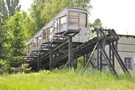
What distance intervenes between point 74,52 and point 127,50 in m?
7.01

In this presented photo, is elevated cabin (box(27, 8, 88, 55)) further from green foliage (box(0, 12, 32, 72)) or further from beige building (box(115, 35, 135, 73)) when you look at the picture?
beige building (box(115, 35, 135, 73))

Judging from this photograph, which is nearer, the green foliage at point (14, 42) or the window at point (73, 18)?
the window at point (73, 18)

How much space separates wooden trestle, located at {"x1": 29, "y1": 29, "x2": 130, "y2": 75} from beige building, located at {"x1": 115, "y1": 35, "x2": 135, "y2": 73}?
129cm

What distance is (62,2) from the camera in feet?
150

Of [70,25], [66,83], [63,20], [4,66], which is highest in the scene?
[63,20]

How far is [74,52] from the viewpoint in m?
26.4

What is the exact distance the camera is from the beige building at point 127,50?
30.9m

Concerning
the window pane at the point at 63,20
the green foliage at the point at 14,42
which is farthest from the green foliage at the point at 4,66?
the window pane at the point at 63,20

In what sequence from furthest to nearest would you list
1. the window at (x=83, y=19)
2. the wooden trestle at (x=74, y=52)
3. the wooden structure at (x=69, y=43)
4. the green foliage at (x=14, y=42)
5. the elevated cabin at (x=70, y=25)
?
the green foliage at (x=14, y=42) < the window at (x=83, y=19) < the elevated cabin at (x=70, y=25) < the wooden structure at (x=69, y=43) < the wooden trestle at (x=74, y=52)

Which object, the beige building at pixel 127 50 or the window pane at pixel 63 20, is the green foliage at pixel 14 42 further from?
the beige building at pixel 127 50

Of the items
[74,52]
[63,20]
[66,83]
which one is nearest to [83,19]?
[63,20]

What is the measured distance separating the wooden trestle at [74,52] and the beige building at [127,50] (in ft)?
Answer: 4.23

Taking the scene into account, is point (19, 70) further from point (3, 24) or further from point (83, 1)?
point (83, 1)

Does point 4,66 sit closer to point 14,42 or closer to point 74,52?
point 14,42
